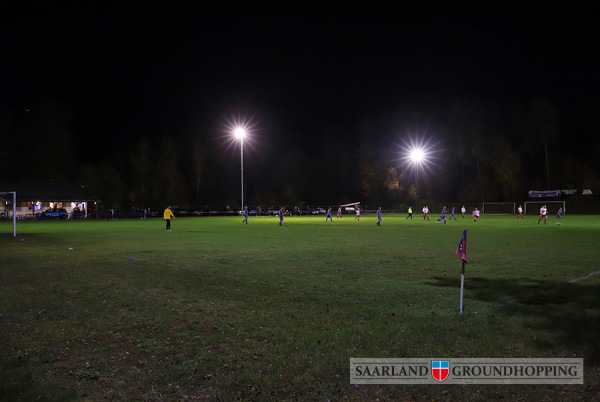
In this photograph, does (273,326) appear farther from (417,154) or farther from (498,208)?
(498,208)

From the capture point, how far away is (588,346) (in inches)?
259

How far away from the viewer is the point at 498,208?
7812 centimetres

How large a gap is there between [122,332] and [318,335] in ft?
10.8

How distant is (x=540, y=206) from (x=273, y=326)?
7700 centimetres

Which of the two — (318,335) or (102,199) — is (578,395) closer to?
(318,335)

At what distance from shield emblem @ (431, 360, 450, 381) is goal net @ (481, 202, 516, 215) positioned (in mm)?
77422

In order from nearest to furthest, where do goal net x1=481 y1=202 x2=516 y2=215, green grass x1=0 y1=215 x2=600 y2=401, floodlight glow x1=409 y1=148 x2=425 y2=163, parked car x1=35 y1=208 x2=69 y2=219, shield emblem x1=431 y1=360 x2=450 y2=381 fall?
green grass x1=0 y1=215 x2=600 y2=401 < shield emblem x1=431 y1=360 x2=450 y2=381 < parked car x1=35 y1=208 x2=69 y2=219 < goal net x1=481 y1=202 x2=516 y2=215 < floodlight glow x1=409 y1=148 x2=425 y2=163

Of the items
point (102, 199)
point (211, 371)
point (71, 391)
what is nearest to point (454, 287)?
point (211, 371)

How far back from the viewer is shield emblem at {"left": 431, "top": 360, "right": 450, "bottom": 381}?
224 inches

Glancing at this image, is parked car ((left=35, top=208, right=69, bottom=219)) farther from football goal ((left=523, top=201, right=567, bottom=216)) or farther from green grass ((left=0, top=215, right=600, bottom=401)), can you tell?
football goal ((left=523, top=201, right=567, bottom=216))

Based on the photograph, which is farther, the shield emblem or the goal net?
the goal net

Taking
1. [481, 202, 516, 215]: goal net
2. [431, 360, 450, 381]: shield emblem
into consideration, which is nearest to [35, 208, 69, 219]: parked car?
[481, 202, 516, 215]: goal net

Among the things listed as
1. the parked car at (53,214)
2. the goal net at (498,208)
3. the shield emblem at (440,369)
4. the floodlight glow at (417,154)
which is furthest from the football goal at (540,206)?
the shield emblem at (440,369)

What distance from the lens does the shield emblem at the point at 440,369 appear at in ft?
18.6
